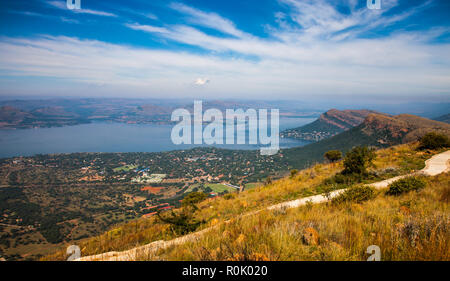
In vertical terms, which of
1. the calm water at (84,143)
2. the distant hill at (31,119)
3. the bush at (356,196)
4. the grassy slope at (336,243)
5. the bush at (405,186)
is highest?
the distant hill at (31,119)

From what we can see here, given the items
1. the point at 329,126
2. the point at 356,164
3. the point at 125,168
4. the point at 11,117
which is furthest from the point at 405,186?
the point at 11,117

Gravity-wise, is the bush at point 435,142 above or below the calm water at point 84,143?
above

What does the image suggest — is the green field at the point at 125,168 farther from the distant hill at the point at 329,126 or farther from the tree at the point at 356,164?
the distant hill at the point at 329,126

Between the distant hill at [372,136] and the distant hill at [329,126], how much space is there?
42295 millimetres

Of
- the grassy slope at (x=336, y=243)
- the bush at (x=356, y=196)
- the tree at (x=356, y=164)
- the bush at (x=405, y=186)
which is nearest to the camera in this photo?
the grassy slope at (x=336, y=243)

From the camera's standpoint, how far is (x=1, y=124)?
127938 millimetres

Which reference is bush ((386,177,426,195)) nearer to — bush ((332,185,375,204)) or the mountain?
bush ((332,185,375,204))

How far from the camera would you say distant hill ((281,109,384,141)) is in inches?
3620

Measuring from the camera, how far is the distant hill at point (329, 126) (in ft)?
302

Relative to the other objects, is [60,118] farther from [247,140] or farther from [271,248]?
[271,248]

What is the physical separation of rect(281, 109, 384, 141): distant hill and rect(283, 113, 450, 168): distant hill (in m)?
42.3

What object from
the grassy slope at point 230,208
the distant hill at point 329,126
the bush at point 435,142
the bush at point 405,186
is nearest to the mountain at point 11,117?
the distant hill at point 329,126
